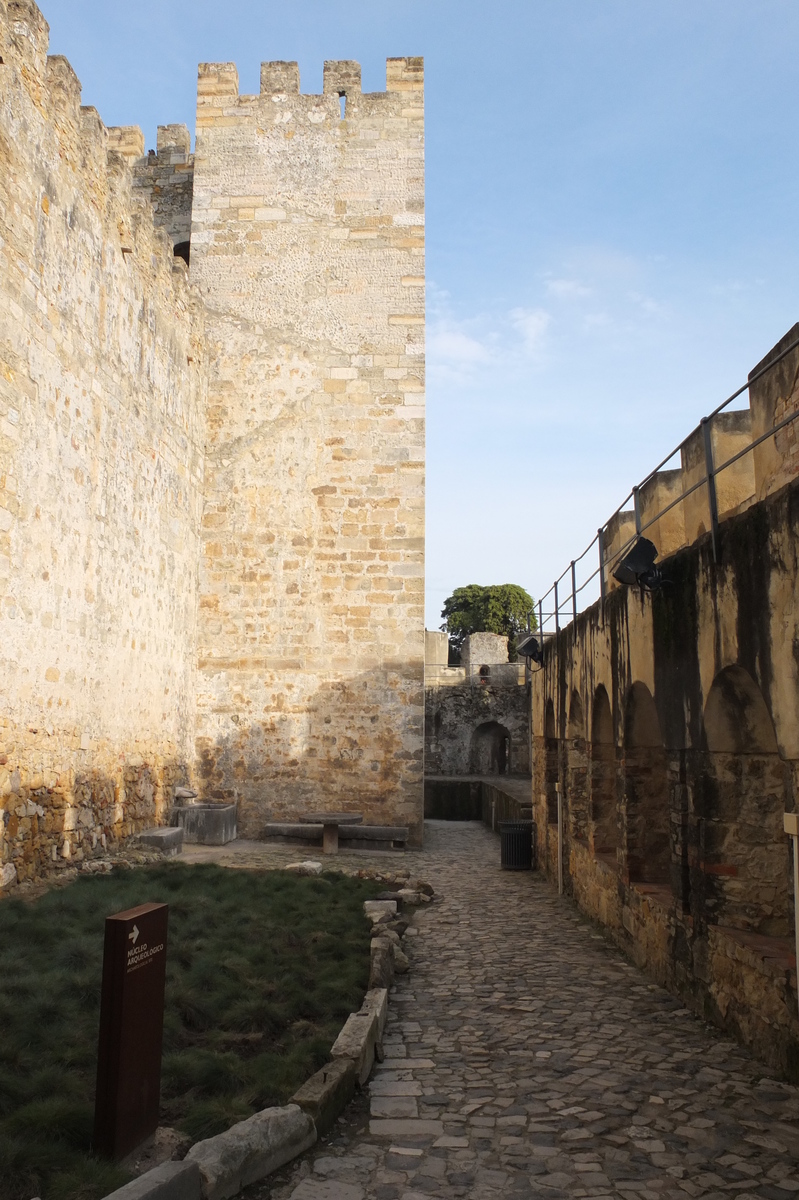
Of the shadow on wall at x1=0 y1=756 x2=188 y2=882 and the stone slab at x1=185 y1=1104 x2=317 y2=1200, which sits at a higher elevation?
the shadow on wall at x1=0 y1=756 x2=188 y2=882

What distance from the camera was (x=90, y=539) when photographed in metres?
9.89

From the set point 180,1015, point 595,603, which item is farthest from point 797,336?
point 180,1015

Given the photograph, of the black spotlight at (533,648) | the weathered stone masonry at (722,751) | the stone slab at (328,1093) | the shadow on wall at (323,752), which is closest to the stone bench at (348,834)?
the shadow on wall at (323,752)

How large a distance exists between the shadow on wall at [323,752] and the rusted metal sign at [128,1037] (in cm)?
1012

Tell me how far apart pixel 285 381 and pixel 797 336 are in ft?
35.3

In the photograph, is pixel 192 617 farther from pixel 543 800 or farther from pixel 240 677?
pixel 543 800

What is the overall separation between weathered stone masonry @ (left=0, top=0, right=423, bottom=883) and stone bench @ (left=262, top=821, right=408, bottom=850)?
48cm

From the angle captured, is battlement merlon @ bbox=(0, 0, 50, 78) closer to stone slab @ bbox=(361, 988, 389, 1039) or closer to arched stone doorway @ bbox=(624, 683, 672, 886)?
arched stone doorway @ bbox=(624, 683, 672, 886)

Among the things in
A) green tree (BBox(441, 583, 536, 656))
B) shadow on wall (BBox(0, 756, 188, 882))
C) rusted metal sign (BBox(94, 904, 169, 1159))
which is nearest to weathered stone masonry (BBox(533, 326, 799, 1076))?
rusted metal sign (BBox(94, 904, 169, 1159))

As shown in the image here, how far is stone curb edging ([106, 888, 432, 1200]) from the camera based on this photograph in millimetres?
2965

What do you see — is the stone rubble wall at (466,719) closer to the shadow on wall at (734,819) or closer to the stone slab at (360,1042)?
the shadow on wall at (734,819)

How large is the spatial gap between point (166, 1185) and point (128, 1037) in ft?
1.94

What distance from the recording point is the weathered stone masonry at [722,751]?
14.5ft

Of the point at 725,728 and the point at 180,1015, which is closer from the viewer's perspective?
the point at 180,1015
